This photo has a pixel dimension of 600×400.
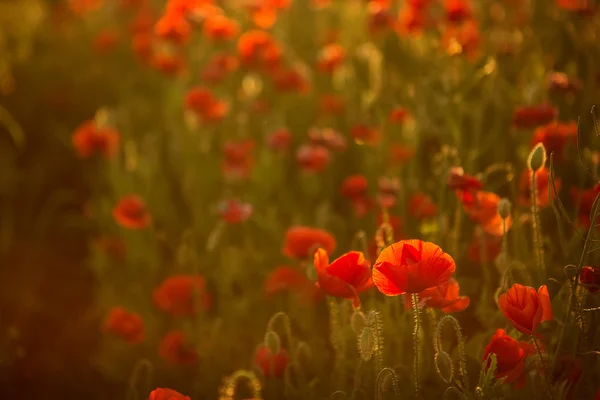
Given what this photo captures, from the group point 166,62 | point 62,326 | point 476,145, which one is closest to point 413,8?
point 476,145

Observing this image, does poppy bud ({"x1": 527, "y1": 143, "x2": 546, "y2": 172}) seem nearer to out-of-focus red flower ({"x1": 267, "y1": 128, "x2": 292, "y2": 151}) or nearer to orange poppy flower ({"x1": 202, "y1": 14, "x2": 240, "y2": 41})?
out-of-focus red flower ({"x1": 267, "y1": 128, "x2": 292, "y2": 151})

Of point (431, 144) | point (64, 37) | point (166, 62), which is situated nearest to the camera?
point (431, 144)

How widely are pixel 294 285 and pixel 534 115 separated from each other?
2.51 ft

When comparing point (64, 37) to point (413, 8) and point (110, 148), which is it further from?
point (413, 8)

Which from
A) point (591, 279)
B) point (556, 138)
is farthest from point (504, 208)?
point (556, 138)

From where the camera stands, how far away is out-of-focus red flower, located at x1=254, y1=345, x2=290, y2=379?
1610 millimetres

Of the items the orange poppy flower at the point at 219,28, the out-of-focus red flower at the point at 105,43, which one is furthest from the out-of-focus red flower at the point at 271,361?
the out-of-focus red flower at the point at 105,43

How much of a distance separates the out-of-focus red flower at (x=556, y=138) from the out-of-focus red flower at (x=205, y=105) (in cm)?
119

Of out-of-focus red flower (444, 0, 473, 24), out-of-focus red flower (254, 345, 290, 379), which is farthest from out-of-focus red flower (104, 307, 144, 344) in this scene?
out-of-focus red flower (444, 0, 473, 24)

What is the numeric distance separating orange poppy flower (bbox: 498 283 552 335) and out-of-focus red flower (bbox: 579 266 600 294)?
0.11 metres

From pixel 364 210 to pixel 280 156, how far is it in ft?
2.17

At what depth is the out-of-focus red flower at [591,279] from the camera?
1.35 m

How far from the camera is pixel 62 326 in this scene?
2.61 meters

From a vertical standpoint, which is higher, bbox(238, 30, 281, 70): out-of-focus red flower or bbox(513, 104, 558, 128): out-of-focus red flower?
bbox(238, 30, 281, 70): out-of-focus red flower
